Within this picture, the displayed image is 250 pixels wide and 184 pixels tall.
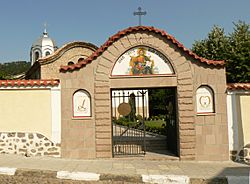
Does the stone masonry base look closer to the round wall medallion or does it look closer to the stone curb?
the stone curb

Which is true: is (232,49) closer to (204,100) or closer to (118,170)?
(204,100)

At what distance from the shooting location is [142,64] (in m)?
10.5

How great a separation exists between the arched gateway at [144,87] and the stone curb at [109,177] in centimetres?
250

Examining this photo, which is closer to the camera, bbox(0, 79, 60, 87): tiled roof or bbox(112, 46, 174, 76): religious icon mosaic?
bbox(0, 79, 60, 87): tiled roof

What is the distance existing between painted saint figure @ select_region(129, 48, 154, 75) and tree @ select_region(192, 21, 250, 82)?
8.93 meters

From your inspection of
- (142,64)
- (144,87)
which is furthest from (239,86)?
(142,64)

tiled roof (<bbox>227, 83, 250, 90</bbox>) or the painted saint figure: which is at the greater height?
the painted saint figure

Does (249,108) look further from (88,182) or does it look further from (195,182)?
(88,182)

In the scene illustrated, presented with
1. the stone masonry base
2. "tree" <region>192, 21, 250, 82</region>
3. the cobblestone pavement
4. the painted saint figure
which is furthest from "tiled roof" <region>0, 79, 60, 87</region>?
"tree" <region>192, 21, 250, 82</region>

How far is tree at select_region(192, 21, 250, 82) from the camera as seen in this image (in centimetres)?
1727

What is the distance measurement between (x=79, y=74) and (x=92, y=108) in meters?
1.31

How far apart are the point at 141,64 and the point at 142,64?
0.12ft

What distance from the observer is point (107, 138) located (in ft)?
33.6

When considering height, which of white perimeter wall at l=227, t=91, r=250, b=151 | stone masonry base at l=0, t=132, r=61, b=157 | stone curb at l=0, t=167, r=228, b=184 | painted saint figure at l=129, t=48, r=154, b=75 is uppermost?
painted saint figure at l=129, t=48, r=154, b=75
